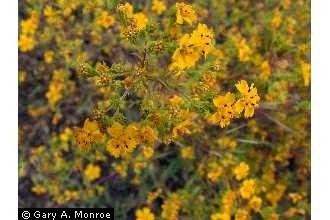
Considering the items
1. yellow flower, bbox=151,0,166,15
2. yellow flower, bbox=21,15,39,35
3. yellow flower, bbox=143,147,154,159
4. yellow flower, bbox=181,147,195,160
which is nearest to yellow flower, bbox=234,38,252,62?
yellow flower, bbox=151,0,166,15

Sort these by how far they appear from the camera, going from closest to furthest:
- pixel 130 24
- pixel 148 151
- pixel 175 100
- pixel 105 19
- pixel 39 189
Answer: pixel 130 24 → pixel 175 100 → pixel 105 19 → pixel 148 151 → pixel 39 189

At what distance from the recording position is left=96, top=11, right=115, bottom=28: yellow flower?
2746mm

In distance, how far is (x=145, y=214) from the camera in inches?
113

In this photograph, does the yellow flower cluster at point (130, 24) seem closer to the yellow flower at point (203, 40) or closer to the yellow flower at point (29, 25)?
the yellow flower at point (203, 40)

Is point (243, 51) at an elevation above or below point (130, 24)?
above

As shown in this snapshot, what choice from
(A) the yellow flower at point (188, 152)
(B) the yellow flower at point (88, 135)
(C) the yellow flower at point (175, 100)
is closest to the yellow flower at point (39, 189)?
(A) the yellow flower at point (188, 152)

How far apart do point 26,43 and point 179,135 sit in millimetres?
1055

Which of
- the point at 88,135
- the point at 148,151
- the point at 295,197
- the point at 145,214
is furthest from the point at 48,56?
the point at 295,197

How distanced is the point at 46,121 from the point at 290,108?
4.66ft

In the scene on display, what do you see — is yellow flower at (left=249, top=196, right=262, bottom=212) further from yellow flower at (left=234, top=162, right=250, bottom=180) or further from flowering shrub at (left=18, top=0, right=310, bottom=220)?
yellow flower at (left=234, top=162, right=250, bottom=180)

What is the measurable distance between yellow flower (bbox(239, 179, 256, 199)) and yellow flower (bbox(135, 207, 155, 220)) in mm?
514

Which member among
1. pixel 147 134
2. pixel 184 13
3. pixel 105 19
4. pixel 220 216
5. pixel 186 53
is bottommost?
pixel 220 216

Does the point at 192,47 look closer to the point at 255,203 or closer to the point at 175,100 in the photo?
the point at 175,100
